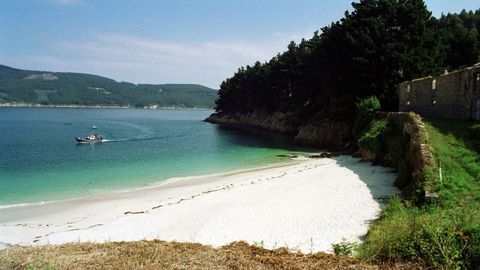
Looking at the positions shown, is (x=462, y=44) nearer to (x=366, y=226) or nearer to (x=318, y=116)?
(x=318, y=116)

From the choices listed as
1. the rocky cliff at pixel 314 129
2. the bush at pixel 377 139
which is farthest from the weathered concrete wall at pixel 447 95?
the rocky cliff at pixel 314 129

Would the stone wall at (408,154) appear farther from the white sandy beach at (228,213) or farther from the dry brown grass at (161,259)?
the dry brown grass at (161,259)

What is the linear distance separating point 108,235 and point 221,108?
109060mm

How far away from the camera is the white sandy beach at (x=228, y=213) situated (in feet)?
42.3

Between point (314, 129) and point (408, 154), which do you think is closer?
point (408, 154)


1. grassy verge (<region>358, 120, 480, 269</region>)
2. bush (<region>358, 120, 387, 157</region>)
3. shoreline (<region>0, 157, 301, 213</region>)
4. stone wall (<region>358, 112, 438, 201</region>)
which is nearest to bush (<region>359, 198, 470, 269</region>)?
grassy verge (<region>358, 120, 480, 269</region>)

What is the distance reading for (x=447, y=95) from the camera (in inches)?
938

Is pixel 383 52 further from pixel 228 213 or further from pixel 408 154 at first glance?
pixel 228 213

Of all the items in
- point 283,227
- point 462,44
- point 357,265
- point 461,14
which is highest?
point 461,14

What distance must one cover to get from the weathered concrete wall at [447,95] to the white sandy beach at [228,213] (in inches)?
226

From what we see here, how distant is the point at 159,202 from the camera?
20.7 m

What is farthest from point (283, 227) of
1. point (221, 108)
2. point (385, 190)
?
point (221, 108)

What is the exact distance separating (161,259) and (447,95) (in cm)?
2328

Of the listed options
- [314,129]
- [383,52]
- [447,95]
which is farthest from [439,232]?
[314,129]
